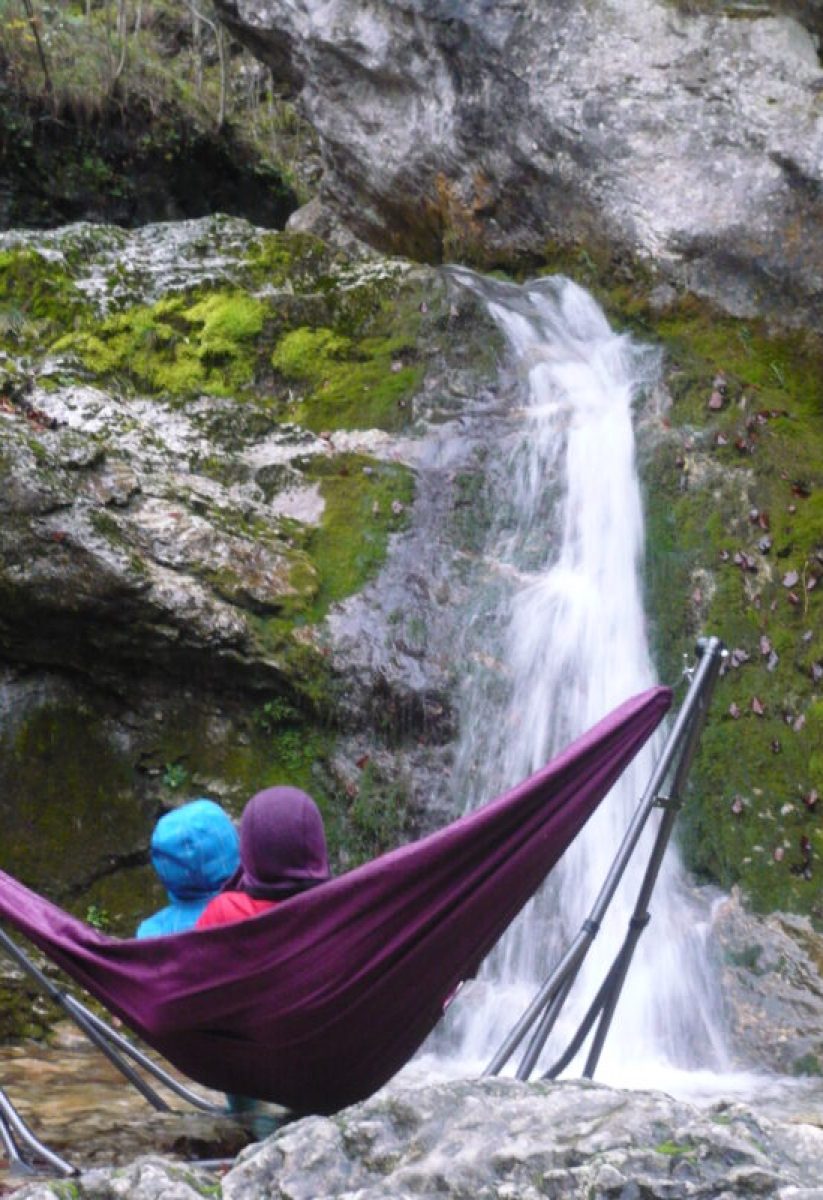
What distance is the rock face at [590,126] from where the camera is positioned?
25.0 feet

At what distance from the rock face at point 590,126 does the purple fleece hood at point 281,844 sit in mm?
5733

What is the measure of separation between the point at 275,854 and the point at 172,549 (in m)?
3.38

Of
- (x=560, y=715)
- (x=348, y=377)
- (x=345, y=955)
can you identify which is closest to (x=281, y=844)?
(x=345, y=955)

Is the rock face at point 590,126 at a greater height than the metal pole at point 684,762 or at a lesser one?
greater

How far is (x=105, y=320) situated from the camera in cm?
732

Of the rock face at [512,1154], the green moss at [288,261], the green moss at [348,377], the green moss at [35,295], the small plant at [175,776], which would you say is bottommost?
the rock face at [512,1154]

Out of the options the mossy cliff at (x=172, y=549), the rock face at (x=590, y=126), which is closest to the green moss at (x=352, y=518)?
the mossy cliff at (x=172, y=549)

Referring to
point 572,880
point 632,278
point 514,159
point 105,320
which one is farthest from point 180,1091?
point 514,159

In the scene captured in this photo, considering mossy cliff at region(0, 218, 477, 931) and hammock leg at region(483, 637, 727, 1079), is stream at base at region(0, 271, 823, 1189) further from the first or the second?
hammock leg at region(483, 637, 727, 1079)

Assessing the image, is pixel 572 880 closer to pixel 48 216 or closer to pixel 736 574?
pixel 736 574

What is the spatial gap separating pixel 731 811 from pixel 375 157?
5.62 metres

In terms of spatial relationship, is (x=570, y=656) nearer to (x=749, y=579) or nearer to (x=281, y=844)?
(x=749, y=579)

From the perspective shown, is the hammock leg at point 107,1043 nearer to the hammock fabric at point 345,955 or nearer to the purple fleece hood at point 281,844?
the hammock fabric at point 345,955

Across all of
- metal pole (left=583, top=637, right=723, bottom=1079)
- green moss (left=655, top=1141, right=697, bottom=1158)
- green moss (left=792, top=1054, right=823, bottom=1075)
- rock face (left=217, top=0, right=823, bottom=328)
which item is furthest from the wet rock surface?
rock face (left=217, top=0, right=823, bottom=328)
